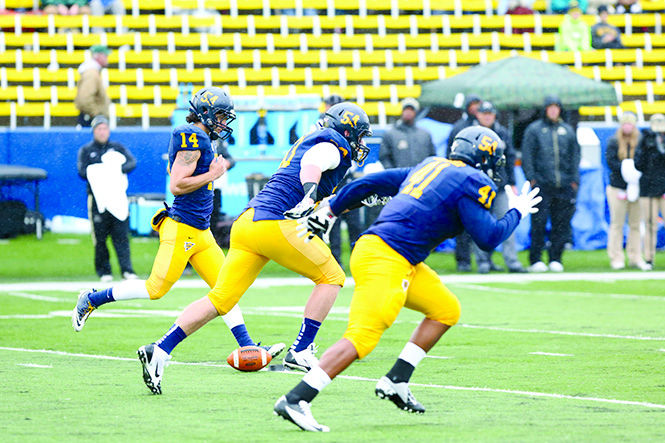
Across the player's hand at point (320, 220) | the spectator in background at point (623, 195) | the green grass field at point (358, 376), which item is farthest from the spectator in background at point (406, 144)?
the player's hand at point (320, 220)

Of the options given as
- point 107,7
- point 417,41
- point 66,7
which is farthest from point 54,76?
point 417,41

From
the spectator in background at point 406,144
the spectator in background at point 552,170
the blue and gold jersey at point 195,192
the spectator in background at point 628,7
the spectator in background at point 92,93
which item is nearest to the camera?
the blue and gold jersey at point 195,192

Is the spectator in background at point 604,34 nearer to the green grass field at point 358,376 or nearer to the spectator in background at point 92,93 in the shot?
the spectator in background at point 92,93

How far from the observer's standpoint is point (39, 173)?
63.3 feet

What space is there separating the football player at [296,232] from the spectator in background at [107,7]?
58.0ft

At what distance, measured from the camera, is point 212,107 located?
8.37 meters

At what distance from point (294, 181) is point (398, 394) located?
2219mm

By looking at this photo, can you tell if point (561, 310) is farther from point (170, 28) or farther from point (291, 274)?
point (170, 28)

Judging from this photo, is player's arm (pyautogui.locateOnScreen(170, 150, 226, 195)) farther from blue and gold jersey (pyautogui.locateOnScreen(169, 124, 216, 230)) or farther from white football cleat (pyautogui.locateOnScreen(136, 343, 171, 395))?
white football cleat (pyautogui.locateOnScreen(136, 343, 171, 395))

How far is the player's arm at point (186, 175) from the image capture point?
27.2ft

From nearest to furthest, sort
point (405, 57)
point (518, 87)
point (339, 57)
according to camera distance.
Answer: point (518, 87)
point (339, 57)
point (405, 57)

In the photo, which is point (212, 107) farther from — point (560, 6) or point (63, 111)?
point (560, 6)

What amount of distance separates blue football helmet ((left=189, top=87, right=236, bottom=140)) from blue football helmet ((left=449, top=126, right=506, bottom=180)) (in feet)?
7.09

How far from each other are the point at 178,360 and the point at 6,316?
11.7ft
